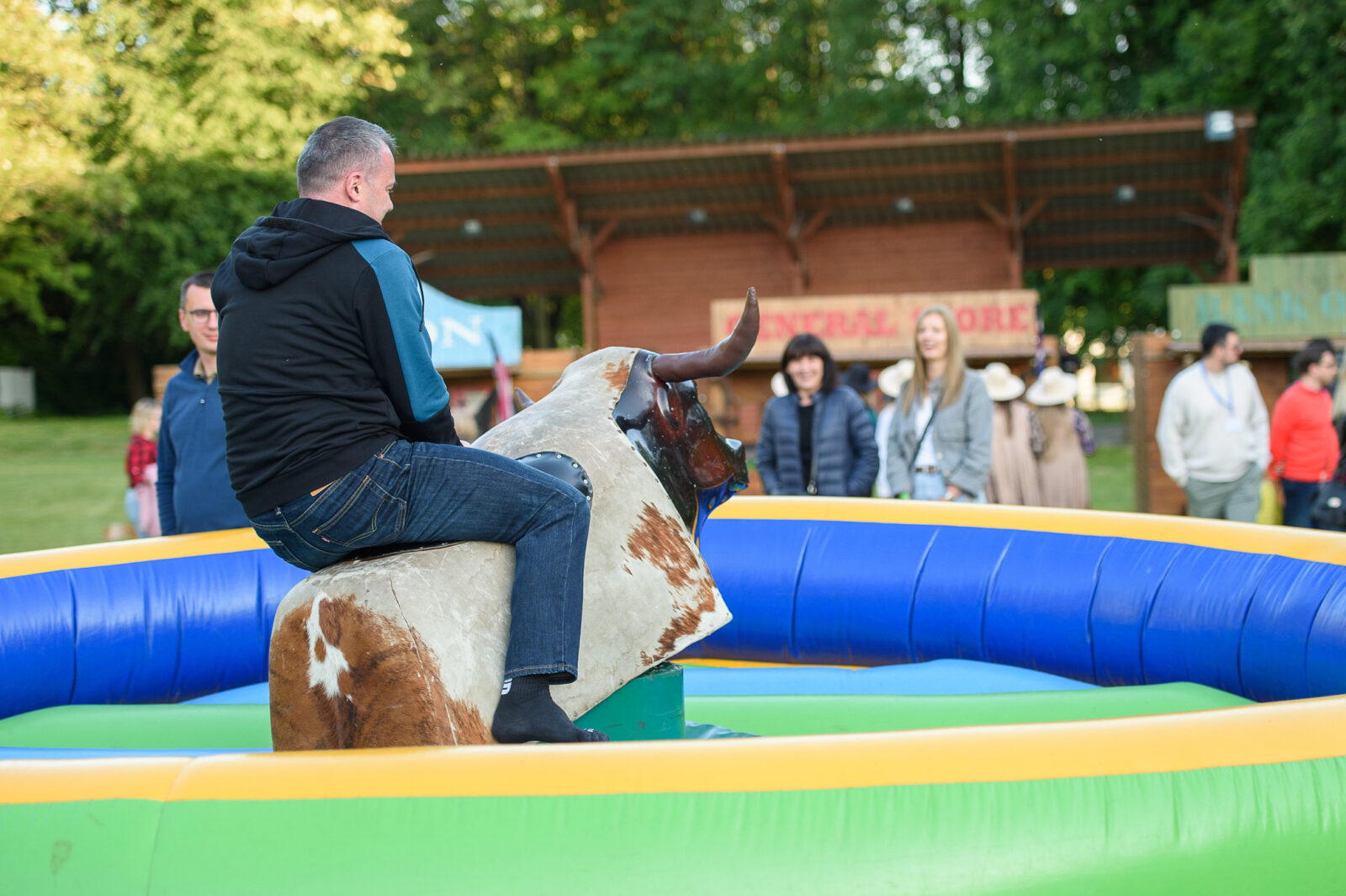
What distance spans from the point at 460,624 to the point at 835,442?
356cm

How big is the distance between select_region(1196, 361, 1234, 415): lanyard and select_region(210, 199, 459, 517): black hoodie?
575cm

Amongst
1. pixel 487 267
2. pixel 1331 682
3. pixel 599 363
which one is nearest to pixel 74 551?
pixel 599 363

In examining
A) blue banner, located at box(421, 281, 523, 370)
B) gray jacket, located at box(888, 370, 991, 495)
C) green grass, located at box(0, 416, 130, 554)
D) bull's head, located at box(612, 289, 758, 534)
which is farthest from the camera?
blue banner, located at box(421, 281, 523, 370)

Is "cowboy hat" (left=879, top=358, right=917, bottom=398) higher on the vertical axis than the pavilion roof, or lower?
lower

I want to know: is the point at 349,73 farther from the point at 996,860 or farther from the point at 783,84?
the point at 996,860

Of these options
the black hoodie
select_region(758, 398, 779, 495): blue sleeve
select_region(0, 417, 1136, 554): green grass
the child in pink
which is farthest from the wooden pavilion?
the black hoodie

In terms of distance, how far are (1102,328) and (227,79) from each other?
19287 mm

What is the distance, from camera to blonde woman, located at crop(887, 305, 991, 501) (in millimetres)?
5395

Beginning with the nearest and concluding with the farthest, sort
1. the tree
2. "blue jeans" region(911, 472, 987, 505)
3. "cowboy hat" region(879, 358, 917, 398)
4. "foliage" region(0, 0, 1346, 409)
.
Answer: "blue jeans" region(911, 472, 987, 505)
"cowboy hat" region(879, 358, 917, 398)
"foliage" region(0, 0, 1346, 409)
the tree

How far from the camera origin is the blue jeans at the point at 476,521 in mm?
2297

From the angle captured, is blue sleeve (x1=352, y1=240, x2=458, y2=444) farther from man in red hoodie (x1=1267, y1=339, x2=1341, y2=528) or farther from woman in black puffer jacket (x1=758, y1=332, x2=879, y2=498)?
man in red hoodie (x1=1267, y1=339, x2=1341, y2=528)

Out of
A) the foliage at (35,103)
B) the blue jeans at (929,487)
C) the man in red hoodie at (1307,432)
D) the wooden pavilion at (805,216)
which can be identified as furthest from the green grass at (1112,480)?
the foliage at (35,103)

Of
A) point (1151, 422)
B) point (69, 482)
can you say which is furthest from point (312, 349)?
point (69, 482)

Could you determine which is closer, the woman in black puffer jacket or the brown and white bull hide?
the brown and white bull hide
